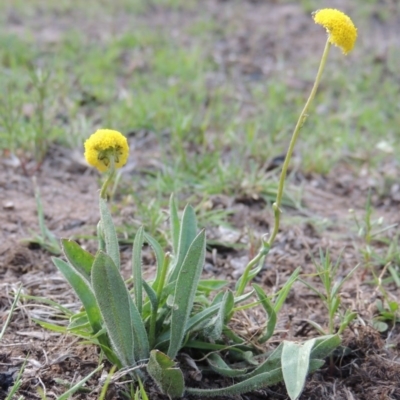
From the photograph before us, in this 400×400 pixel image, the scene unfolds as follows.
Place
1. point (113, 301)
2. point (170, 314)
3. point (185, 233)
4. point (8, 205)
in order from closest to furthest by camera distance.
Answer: point (113, 301), point (170, 314), point (185, 233), point (8, 205)

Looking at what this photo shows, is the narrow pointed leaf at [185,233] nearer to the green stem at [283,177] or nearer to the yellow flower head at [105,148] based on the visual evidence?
the green stem at [283,177]

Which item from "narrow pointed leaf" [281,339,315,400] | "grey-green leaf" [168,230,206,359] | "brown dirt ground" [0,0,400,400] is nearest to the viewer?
"narrow pointed leaf" [281,339,315,400]

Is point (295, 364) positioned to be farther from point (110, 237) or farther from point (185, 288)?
point (110, 237)

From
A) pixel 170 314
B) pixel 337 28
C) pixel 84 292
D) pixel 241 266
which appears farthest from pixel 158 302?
pixel 337 28

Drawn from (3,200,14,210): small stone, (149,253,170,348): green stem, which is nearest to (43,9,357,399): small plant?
(149,253,170,348): green stem

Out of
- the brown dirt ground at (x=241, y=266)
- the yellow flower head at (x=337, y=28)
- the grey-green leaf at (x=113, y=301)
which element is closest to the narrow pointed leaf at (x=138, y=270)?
the grey-green leaf at (x=113, y=301)

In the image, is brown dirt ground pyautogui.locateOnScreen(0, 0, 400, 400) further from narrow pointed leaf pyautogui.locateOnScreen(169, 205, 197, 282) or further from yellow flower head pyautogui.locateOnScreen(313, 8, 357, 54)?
yellow flower head pyautogui.locateOnScreen(313, 8, 357, 54)

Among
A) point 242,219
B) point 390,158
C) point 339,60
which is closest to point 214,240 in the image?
point 242,219

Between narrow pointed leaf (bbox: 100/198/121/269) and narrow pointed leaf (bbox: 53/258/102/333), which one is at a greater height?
narrow pointed leaf (bbox: 100/198/121/269)
